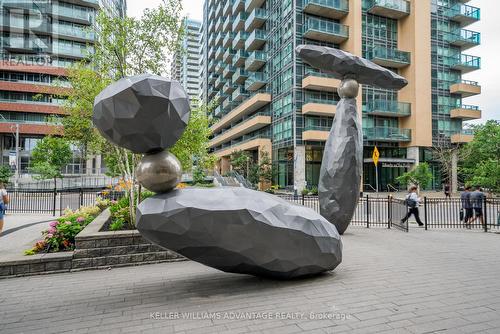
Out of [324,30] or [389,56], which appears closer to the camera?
[324,30]

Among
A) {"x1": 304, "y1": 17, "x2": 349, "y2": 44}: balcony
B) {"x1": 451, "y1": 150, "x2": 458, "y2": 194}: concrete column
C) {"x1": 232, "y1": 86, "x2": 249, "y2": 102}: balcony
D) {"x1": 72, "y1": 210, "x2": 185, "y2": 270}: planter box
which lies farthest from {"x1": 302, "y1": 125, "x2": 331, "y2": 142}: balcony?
{"x1": 72, "y1": 210, "x2": 185, "y2": 270}: planter box

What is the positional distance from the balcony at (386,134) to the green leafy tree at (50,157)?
3301cm

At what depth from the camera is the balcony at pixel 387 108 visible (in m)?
34.5

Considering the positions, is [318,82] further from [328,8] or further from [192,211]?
[192,211]

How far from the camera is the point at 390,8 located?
3466cm

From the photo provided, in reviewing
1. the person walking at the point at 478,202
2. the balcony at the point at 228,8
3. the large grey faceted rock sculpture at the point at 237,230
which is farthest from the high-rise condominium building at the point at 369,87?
the large grey faceted rock sculpture at the point at 237,230

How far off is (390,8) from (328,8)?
25.6ft

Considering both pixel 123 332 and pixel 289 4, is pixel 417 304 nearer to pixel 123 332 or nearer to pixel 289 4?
pixel 123 332

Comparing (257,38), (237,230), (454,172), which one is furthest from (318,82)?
(237,230)

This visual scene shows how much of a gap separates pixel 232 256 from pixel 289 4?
36.9 meters

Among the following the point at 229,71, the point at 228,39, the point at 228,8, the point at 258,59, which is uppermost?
the point at 228,8

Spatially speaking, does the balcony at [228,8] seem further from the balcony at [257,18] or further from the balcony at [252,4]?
the balcony at [257,18]

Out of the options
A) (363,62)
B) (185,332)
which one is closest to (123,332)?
(185,332)

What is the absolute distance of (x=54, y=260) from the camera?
578cm
